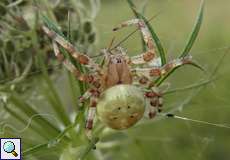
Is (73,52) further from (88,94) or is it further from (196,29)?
(196,29)

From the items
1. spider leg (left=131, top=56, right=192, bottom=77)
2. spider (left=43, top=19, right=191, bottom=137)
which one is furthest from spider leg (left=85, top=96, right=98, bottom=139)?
spider leg (left=131, top=56, right=192, bottom=77)

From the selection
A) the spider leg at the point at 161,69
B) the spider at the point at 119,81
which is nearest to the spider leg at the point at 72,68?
the spider at the point at 119,81

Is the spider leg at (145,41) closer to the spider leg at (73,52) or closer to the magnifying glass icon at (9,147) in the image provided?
the spider leg at (73,52)

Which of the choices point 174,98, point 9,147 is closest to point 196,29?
point 9,147

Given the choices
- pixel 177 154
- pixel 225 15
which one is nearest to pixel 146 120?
pixel 177 154

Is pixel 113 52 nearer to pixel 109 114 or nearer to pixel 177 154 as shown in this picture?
pixel 109 114

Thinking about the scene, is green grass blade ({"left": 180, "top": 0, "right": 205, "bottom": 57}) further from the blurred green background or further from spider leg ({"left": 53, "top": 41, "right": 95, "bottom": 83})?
spider leg ({"left": 53, "top": 41, "right": 95, "bottom": 83})
